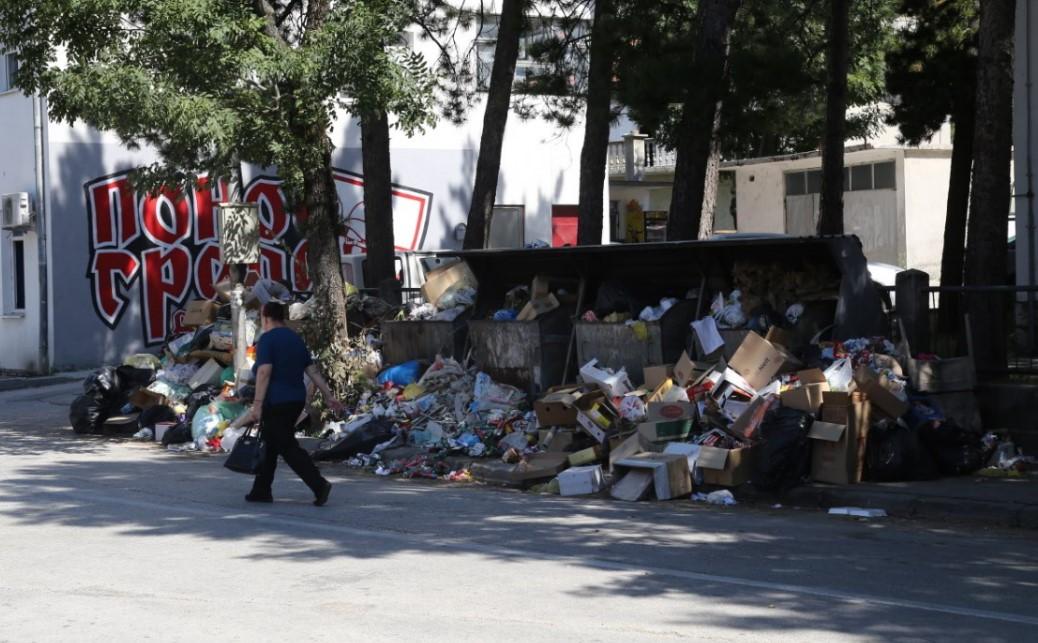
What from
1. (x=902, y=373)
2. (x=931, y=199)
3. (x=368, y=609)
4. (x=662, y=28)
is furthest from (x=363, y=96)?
(x=931, y=199)

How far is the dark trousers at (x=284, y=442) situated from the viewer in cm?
1048

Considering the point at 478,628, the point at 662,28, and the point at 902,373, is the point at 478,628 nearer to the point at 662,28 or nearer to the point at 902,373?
the point at 902,373

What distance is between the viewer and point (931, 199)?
124ft

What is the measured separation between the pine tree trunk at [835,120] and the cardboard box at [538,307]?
4998 mm

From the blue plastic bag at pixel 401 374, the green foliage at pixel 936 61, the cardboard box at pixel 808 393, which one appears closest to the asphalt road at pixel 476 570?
the cardboard box at pixel 808 393

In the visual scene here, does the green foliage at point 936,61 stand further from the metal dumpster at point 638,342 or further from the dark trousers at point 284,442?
the dark trousers at point 284,442

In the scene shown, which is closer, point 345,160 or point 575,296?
point 575,296

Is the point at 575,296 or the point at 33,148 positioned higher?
the point at 33,148

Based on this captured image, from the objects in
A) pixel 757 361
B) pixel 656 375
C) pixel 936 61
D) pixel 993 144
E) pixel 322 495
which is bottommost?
pixel 322 495

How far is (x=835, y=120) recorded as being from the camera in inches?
743

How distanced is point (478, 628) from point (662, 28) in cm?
1267

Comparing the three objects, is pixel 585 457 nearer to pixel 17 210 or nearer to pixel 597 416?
pixel 597 416

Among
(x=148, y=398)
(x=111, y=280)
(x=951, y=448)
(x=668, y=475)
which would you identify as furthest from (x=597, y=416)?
(x=111, y=280)

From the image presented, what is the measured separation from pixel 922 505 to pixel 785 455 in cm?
125
